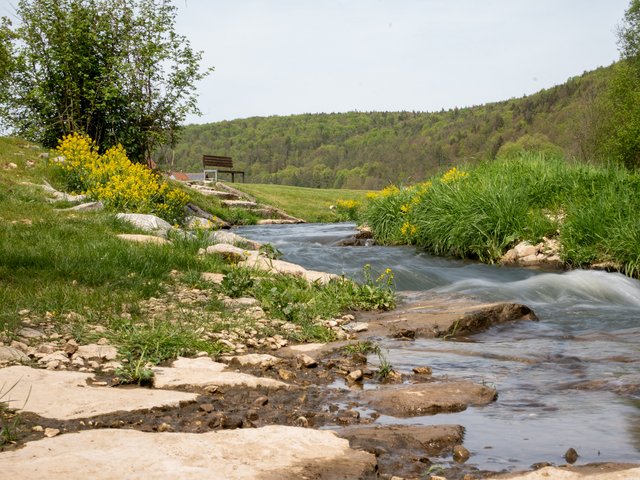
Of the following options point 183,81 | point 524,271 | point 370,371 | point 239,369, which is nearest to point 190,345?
point 239,369

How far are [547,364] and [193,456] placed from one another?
126 inches

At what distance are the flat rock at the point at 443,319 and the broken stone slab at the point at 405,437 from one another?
106 inches

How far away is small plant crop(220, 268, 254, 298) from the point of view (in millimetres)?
6656

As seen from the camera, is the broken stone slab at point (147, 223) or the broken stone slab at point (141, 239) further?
the broken stone slab at point (147, 223)

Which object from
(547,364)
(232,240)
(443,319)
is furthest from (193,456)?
(232,240)

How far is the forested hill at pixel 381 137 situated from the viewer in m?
59.7

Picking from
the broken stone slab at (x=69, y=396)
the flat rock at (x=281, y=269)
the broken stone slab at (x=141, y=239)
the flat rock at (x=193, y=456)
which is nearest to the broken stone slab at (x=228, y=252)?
the flat rock at (x=281, y=269)

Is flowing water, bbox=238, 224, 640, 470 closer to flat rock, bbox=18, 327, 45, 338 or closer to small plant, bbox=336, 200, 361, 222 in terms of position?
flat rock, bbox=18, 327, 45, 338

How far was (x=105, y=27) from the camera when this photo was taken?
18609 mm

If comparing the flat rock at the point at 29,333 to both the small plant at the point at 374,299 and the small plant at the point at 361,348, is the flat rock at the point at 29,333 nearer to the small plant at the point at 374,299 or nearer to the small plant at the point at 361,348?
the small plant at the point at 361,348

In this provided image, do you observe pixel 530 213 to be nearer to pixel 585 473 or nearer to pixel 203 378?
pixel 203 378

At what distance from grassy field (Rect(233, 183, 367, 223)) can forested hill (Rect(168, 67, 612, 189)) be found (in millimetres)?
7391

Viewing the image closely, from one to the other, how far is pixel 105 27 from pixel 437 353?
16468 mm

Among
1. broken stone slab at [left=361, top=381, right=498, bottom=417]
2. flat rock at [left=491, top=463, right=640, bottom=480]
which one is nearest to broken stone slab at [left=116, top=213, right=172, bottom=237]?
broken stone slab at [left=361, top=381, right=498, bottom=417]
